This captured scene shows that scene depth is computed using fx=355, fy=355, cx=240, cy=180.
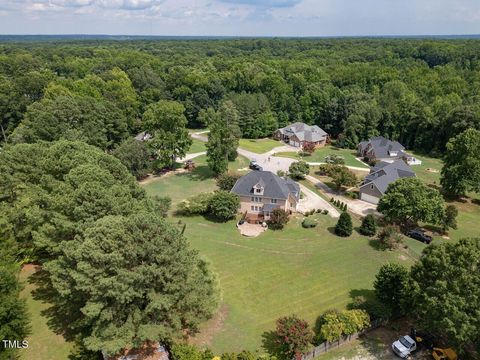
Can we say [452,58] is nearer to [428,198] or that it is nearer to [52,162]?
[428,198]

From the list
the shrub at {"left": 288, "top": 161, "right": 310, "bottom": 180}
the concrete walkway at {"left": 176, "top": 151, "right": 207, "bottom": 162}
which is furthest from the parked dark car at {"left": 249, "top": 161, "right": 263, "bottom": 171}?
the concrete walkway at {"left": 176, "top": 151, "right": 207, "bottom": 162}

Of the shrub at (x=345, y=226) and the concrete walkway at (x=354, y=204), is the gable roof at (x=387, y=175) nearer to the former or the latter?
the concrete walkway at (x=354, y=204)

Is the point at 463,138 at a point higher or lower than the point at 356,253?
higher

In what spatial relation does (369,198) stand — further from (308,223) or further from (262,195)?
(262,195)

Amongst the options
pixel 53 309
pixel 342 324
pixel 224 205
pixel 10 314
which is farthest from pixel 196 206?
pixel 10 314

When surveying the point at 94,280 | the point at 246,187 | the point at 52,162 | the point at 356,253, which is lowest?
the point at 356,253

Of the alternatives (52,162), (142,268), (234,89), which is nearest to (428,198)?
(142,268)

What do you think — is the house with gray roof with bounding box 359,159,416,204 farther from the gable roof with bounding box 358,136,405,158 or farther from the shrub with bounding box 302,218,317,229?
the gable roof with bounding box 358,136,405,158
